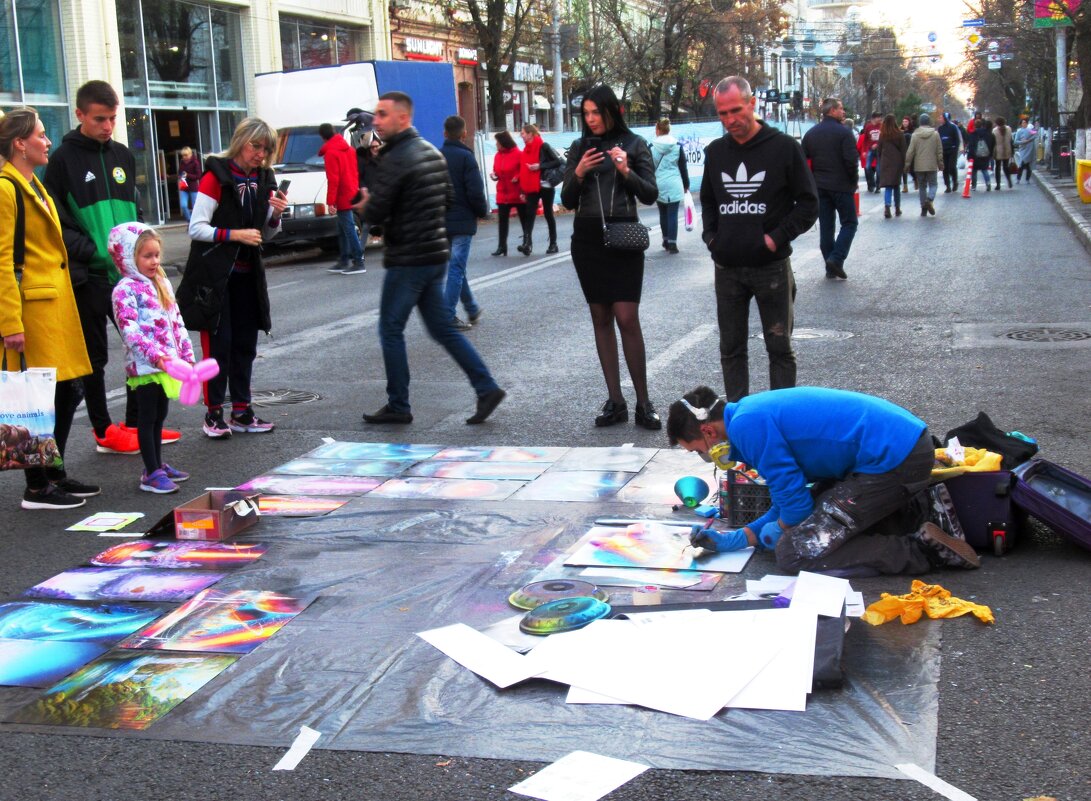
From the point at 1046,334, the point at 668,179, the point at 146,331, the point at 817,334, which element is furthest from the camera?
the point at 668,179

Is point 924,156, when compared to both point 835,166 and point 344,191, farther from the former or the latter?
point 344,191

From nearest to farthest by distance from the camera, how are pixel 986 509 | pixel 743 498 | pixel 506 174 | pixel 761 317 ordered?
1. pixel 986 509
2. pixel 743 498
3. pixel 761 317
4. pixel 506 174

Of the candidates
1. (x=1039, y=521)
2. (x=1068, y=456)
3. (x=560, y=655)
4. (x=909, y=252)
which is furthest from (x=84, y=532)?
(x=909, y=252)

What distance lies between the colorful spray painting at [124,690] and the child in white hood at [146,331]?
231cm

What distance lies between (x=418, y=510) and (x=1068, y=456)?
3.32 meters

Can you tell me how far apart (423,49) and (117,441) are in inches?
1395

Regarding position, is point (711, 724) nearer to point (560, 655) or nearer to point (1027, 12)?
point (560, 655)

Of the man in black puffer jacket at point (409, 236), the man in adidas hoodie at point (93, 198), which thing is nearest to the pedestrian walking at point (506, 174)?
the man in black puffer jacket at point (409, 236)

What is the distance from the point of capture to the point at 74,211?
22.8 ft

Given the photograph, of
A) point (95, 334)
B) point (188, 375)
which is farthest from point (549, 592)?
point (95, 334)

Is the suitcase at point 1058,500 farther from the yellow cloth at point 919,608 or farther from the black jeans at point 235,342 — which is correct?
the black jeans at point 235,342

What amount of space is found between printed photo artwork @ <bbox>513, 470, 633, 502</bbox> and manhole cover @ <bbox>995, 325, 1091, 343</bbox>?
500 cm

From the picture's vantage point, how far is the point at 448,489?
6340 mm

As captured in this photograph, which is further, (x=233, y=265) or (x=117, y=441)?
(x=233, y=265)
